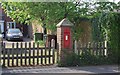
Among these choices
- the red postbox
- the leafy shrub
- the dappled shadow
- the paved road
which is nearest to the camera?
the paved road

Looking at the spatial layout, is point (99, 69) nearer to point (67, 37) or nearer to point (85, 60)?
point (85, 60)

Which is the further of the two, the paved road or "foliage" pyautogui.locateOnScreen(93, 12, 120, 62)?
"foliage" pyautogui.locateOnScreen(93, 12, 120, 62)

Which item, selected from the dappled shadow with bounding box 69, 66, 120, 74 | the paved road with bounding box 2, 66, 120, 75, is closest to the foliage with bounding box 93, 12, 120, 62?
the dappled shadow with bounding box 69, 66, 120, 74

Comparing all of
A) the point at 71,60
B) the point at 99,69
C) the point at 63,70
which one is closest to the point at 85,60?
the point at 71,60

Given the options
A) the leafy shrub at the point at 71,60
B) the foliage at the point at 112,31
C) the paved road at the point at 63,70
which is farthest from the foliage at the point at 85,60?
the paved road at the point at 63,70

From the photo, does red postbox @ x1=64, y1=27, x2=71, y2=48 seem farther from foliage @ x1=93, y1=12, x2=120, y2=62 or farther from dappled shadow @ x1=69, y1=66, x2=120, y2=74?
foliage @ x1=93, y1=12, x2=120, y2=62

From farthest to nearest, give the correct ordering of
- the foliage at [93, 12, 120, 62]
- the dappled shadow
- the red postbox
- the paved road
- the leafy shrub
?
the foliage at [93, 12, 120, 62], the red postbox, the leafy shrub, the dappled shadow, the paved road

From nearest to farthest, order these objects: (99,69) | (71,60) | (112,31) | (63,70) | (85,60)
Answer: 1. (63,70)
2. (99,69)
3. (71,60)
4. (85,60)
5. (112,31)

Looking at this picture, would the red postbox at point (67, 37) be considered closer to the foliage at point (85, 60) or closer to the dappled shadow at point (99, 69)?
the foliage at point (85, 60)

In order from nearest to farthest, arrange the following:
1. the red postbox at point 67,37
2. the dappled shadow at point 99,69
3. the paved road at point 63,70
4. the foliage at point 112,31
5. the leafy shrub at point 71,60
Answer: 1. the paved road at point 63,70
2. the dappled shadow at point 99,69
3. the leafy shrub at point 71,60
4. the red postbox at point 67,37
5. the foliage at point 112,31

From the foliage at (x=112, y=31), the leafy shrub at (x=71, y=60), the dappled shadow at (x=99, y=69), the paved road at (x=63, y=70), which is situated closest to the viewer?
the paved road at (x=63, y=70)

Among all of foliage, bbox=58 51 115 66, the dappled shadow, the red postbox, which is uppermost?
the red postbox

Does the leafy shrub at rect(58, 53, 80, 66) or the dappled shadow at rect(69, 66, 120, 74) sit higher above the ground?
the leafy shrub at rect(58, 53, 80, 66)

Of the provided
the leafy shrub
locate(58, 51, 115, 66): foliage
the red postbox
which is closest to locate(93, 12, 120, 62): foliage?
locate(58, 51, 115, 66): foliage
